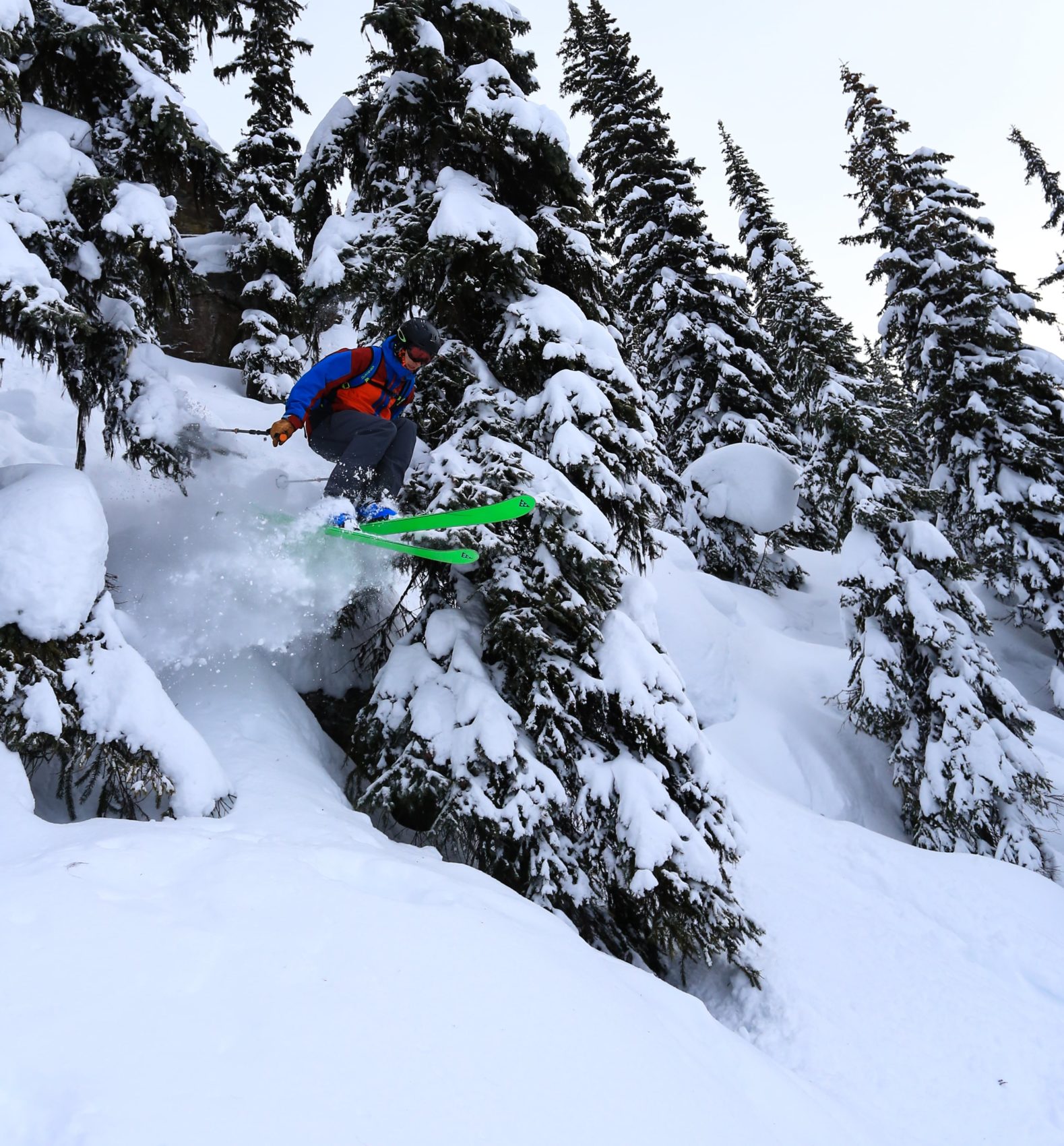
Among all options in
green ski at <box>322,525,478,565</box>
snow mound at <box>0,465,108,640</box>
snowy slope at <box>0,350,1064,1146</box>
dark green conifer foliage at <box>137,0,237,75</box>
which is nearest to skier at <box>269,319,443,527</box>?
green ski at <box>322,525,478,565</box>

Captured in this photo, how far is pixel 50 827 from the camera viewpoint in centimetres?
342

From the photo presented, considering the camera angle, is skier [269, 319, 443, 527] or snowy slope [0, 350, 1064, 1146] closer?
snowy slope [0, 350, 1064, 1146]

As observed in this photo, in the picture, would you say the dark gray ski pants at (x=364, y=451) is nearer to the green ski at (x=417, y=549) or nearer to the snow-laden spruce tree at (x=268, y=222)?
the green ski at (x=417, y=549)

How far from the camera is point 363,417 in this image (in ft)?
21.0

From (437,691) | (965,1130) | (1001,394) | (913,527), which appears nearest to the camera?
(965,1130)

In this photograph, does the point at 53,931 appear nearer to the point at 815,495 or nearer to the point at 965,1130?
the point at 965,1130

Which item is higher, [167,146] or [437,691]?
[167,146]

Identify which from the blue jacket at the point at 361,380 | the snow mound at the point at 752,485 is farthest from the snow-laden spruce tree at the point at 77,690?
the snow mound at the point at 752,485

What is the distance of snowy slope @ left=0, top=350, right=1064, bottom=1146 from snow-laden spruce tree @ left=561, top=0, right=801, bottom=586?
8.50 metres

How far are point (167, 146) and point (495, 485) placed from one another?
13.7ft

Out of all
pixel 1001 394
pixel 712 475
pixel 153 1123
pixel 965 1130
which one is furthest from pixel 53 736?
pixel 1001 394

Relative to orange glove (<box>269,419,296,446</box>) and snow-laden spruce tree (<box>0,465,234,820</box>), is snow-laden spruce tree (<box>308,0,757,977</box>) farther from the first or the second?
snow-laden spruce tree (<box>0,465,234,820</box>)

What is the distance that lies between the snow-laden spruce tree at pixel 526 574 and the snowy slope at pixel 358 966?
834mm

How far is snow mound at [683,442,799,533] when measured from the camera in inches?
591
